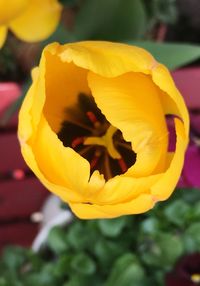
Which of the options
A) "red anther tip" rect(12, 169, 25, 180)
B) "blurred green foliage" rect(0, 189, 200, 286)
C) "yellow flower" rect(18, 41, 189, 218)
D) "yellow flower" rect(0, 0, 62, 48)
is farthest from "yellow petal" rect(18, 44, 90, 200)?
"red anther tip" rect(12, 169, 25, 180)

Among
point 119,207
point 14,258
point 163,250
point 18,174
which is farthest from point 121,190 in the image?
point 18,174

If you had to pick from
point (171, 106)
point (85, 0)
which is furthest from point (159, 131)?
point (85, 0)

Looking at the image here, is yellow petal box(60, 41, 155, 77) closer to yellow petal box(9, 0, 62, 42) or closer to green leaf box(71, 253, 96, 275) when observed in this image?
yellow petal box(9, 0, 62, 42)

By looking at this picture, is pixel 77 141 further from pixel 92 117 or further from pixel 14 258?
pixel 14 258

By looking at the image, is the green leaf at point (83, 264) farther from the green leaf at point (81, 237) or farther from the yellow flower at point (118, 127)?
the yellow flower at point (118, 127)

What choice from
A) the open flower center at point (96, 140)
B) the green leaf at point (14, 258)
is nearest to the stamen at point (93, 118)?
the open flower center at point (96, 140)

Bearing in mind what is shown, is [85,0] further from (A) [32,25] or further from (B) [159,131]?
(B) [159,131]
